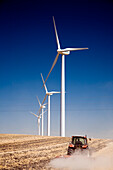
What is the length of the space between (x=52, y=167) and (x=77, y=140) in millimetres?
3945

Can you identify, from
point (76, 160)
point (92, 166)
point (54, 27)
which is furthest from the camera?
point (54, 27)

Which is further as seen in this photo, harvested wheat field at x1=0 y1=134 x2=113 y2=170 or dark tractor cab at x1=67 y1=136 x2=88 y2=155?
dark tractor cab at x1=67 y1=136 x2=88 y2=155

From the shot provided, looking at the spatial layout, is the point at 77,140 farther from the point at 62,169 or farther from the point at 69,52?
the point at 69,52

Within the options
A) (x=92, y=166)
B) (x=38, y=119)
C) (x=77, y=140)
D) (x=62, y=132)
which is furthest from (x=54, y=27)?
(x=38, y=119)

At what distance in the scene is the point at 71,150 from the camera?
56.9 ft

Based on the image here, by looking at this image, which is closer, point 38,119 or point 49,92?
point 49,92

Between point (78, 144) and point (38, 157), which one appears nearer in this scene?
point (78, 144)

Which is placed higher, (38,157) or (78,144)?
(78,144)

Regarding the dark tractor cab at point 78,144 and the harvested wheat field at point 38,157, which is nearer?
the harvested wheat field at point 38,157

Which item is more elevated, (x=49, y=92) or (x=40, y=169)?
(x=49, y=92)

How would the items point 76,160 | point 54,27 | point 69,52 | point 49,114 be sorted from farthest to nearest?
point 49,114 < point 69,52 < point 54,27 < point 76,160

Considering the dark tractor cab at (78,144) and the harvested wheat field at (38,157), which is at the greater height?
the dark tractor cab at (78,144)

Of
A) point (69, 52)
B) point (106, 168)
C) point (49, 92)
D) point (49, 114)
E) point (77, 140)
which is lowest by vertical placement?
point (106, 168)

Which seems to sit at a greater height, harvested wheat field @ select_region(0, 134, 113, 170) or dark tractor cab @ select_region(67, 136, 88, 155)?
dark tractor cab @ select_region(67, 136, 88, 155)
